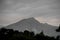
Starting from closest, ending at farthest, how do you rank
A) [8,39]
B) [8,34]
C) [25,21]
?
[8,39] < [8,34] < [25,21]

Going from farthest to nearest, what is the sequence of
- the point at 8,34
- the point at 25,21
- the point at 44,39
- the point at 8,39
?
the point at 25,21 → the point at 44,39 → the point at 8,34 → the point at 8,39

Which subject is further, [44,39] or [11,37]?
[44,39]

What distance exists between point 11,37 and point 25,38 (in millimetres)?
2606

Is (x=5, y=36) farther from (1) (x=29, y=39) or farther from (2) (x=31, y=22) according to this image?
(2) (x=31, y=22)

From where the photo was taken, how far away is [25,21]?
14012 cm

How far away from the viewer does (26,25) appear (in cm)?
14238

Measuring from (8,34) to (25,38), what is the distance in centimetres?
370

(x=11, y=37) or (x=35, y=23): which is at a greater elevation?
(x=35, y=23)

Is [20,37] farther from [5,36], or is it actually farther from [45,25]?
[45,25]

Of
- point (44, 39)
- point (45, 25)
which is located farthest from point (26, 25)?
point (44, 39)

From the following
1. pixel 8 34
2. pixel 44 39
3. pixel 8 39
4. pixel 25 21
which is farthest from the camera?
pixel 25 21

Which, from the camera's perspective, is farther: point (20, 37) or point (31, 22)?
point (31, 22)

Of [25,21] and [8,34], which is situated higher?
[25,21]

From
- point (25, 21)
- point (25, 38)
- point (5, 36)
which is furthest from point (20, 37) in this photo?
point (25, 21)
